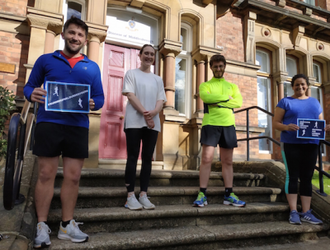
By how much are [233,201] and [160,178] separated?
38.1 inches

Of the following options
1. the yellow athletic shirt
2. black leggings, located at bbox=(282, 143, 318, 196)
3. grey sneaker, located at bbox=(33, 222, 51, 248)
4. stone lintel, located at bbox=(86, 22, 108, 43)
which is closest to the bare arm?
black leggings, located at bbox=(282, 143, 318, 196)

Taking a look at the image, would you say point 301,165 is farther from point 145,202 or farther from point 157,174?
point 145,202

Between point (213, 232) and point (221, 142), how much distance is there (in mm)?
1096

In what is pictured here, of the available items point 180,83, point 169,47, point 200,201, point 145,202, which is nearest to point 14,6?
point 169,47

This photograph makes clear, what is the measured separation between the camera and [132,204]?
Answer: 2.76m

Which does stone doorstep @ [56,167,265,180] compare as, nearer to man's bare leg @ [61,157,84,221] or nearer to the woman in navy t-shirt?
the woman in navy t-shirt

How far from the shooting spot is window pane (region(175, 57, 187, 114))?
6.41 m

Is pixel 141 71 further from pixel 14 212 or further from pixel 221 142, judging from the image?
pixel 14 212

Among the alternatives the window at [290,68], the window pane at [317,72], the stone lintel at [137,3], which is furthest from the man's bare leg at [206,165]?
the window pane at [317,72]

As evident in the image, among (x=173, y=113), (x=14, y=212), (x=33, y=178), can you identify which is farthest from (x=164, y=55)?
(x=14, y=212)

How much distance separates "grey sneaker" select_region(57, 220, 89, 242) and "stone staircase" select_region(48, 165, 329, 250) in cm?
4

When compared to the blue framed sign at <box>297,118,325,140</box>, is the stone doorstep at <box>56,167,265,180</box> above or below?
below

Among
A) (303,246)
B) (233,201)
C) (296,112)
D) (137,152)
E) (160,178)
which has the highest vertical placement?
(296,112)

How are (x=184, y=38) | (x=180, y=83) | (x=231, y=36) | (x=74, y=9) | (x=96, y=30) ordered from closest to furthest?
1. (x=96, y=30)
2. (x=74, y=9)
3. (x=180, y=83)
4. (x=184, y=38)
5. (x=231, y=36)
